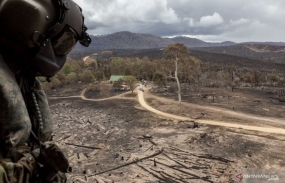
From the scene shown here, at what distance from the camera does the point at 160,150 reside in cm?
2027

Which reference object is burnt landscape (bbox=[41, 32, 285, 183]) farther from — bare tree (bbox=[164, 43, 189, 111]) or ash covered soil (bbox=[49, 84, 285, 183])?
bare tree (bbox=[164, 43, 189, 111])

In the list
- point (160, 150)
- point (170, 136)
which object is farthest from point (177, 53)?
point (160, 150)

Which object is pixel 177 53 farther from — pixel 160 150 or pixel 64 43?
pixel 64 43

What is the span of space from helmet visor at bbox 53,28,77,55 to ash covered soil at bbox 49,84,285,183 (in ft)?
44.2

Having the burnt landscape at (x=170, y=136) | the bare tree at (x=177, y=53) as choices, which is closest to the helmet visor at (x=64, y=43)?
the burnt landscape at (x=170, y=136)

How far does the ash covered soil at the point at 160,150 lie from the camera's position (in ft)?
52.8

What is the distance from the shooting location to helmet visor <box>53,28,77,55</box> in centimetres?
263

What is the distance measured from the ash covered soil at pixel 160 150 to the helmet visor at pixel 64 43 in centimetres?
1346

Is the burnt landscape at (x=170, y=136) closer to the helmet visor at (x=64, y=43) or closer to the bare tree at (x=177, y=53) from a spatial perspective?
the bare tree at (x=177, y=53)

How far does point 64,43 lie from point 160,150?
721 inches

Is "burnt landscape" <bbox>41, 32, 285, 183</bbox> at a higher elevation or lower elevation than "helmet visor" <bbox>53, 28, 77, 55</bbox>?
lower

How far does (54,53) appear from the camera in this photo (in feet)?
8.71

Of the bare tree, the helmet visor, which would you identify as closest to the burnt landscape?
the bare tree

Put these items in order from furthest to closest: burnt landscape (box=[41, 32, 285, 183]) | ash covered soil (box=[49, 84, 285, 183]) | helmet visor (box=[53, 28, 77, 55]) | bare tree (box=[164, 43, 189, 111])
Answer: bare tree (box=[164, 43, 189, 111]), burnt landscape (box=[41, 32, 285, 183]), ash covered soil (box=[49, 84, 285, 183]), helmet visor (box=[53, 28, 77, 55])
